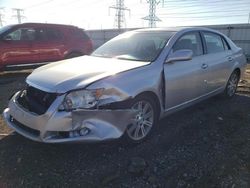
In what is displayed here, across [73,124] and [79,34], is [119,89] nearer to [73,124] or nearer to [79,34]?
[73,124]

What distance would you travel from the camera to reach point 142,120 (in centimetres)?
380

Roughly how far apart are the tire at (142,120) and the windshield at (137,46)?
2.32ft

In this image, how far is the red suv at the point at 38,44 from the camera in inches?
342

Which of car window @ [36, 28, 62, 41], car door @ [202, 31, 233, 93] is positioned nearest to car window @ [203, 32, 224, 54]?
car door @ [202, 31, 233, 93]

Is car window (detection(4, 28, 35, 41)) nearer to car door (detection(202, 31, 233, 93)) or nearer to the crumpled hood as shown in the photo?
the crumpled hood

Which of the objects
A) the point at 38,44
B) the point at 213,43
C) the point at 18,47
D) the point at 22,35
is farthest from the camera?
the point at 38,44

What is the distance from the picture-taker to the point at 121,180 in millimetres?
2955

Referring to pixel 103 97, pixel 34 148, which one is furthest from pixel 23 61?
pixel 103 97

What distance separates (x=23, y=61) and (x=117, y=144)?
6.58 meters

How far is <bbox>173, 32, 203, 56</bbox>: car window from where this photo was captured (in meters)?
4.39

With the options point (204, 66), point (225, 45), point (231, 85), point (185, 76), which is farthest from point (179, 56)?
point (231, 85)

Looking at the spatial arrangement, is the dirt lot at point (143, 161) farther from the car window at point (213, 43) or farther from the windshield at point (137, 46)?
the car window at point (213, 43)

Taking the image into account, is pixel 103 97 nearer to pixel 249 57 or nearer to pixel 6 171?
pixel 6 171

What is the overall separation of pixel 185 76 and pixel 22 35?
6.71 m
